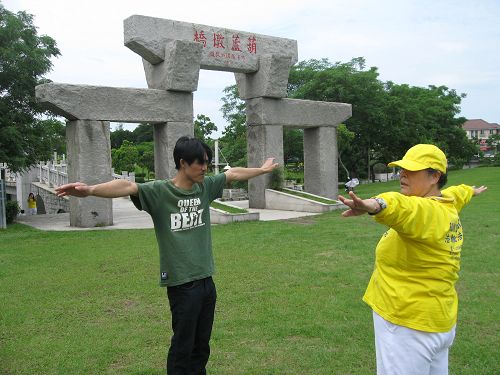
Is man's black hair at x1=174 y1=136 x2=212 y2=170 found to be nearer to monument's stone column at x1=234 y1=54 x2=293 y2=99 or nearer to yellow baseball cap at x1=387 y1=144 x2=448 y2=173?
yellow baseball cap at x1=387 y1=144 x2=448 y2=173

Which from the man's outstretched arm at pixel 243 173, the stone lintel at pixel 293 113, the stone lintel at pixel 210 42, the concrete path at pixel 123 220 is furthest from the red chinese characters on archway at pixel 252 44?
the man's outstretched arm at pixel 243 173

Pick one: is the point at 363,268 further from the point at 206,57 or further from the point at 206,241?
the point at 206,57

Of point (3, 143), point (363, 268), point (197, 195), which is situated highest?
point (3, 143)

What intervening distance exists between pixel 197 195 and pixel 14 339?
2.67 meters

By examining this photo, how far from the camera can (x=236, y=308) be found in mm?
5395

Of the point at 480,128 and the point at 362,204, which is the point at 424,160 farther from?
the point at 480,128

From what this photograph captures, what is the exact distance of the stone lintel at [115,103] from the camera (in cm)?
1184

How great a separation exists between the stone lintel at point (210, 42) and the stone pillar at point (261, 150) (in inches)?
76.8

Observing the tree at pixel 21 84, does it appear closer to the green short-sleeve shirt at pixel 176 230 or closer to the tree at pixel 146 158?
the green short-sleeve shirt at pixel 176 230

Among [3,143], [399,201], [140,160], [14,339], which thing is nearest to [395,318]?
[399,201]

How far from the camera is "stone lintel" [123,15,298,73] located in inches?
513

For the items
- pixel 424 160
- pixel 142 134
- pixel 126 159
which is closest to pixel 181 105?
pixel 424 160

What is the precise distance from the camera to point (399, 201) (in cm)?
211

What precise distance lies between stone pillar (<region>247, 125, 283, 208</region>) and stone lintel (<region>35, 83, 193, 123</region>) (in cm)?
269
